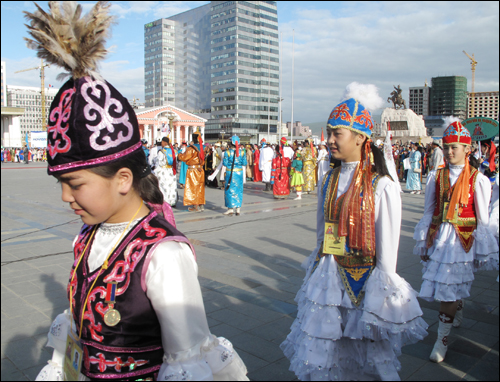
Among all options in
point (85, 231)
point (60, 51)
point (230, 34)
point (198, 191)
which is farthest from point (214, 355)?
point (230, 34)

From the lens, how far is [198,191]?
1145 centimetres

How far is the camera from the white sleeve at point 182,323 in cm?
131

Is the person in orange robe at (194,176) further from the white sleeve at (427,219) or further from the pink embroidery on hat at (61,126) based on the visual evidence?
the pink embroidery on hat at (61,126)

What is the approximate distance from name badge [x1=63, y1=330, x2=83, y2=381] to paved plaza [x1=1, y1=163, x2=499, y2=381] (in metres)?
1.56

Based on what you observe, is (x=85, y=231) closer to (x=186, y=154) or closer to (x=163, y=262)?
(x=163, y=262)

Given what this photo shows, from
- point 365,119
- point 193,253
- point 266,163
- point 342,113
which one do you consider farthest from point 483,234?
point 266,163

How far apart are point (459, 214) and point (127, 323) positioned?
344 cm

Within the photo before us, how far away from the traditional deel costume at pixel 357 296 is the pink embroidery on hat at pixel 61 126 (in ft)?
5.50

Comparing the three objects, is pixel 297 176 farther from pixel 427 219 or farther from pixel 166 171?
pixel 427 219

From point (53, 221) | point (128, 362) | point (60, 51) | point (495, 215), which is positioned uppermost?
point (60, 51)

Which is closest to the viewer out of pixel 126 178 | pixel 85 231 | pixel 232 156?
pixel 126 178

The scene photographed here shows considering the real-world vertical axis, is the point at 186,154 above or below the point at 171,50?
below

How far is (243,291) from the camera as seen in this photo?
5.07 metres

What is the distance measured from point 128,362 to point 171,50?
12150 centimetres
